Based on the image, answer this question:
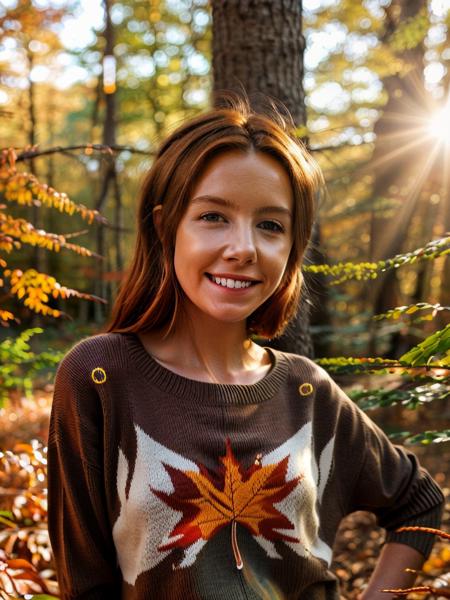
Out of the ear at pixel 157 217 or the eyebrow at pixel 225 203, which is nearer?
the eyebrow at pixel 225 203

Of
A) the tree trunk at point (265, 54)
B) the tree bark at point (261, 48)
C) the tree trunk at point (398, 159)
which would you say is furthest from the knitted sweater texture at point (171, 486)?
the tree trunk at point (398, 159)

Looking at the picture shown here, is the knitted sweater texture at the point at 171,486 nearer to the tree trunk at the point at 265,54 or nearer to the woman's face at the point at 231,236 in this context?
the woman's face at the point at 231,236

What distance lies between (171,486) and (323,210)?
7440 millimetres

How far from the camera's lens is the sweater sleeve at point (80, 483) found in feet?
5.39

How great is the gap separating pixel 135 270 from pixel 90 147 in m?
0.71

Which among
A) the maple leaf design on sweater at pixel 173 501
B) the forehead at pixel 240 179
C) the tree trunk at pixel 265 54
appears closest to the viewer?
the maple leaf design on sweater at pixel 173 501

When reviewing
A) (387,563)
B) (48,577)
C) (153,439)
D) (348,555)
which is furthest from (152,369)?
(348,555)

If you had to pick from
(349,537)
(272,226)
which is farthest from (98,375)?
(349,537)

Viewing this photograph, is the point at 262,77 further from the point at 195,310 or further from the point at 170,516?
the point at 170,516

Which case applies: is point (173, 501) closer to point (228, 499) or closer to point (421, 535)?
point (228, 499)

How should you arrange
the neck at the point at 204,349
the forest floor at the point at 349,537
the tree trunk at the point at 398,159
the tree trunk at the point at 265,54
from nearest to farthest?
the neck at the point at 204,349, the forest floor at the point at 349,537, the tree trunk at the point at 265,54, the tree trunk at the point at 398,159

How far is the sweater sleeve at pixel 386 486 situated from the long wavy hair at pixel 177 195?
0.60 m

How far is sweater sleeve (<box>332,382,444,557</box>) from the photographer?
6.70 ft

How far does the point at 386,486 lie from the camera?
2.06 metres
